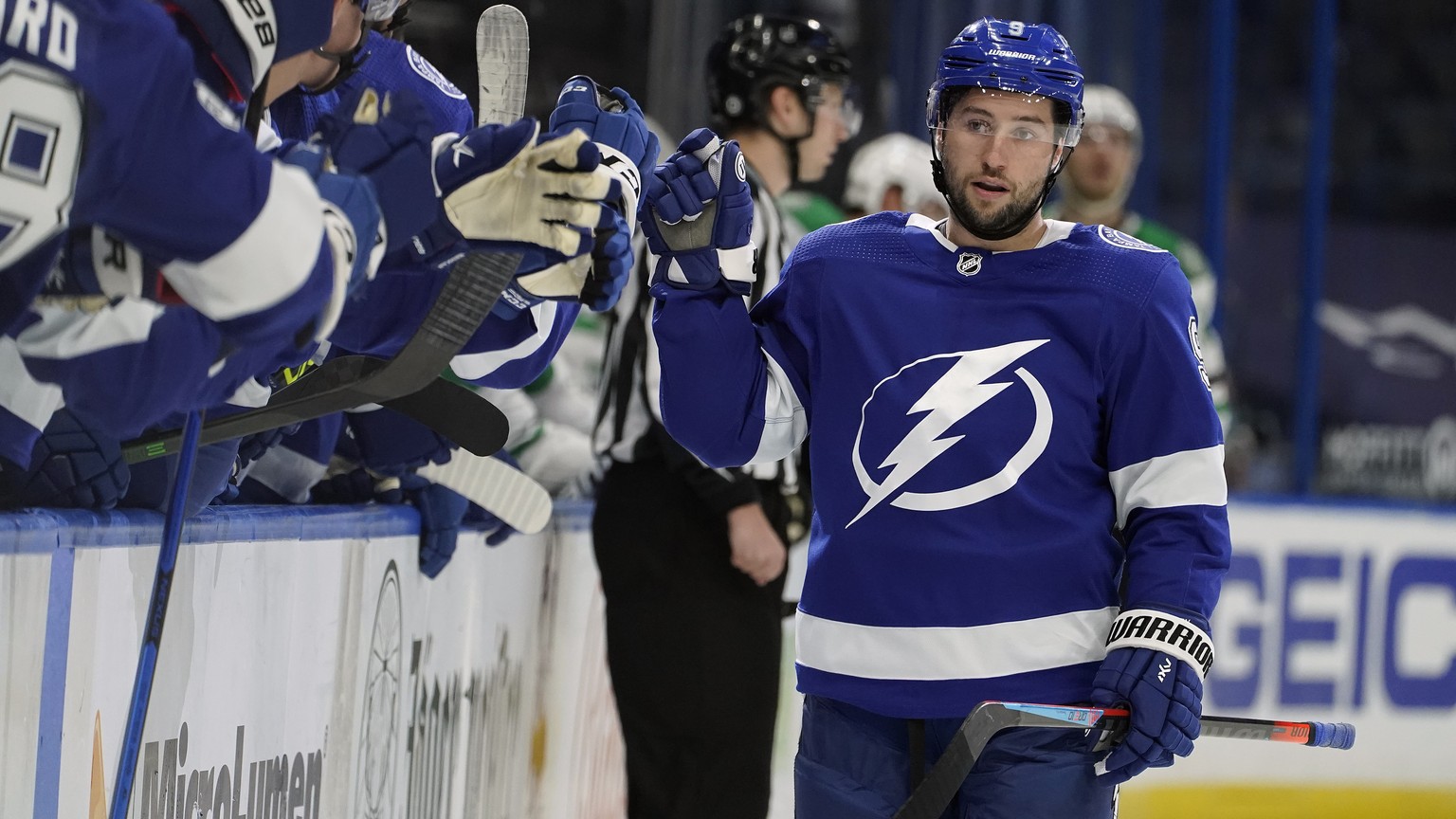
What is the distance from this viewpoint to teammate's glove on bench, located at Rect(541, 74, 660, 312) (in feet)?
6.19

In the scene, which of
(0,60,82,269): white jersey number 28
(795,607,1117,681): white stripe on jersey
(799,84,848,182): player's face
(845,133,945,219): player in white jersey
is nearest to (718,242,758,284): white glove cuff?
(795,607,1117,681): white stripe on jersey

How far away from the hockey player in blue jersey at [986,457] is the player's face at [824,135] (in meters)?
1.26

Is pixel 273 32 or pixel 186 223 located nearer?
pixel 186 223

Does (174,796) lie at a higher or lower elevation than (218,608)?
lower

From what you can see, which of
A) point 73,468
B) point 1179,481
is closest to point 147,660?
point 73,468

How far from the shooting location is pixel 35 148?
4.31 ft

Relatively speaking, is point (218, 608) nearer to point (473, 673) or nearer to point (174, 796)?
point (174, 796)


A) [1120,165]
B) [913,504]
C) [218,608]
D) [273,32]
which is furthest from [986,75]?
[1120,165]

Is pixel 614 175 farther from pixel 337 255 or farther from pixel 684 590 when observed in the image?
pixel 684 590

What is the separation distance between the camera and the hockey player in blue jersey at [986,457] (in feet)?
6.81

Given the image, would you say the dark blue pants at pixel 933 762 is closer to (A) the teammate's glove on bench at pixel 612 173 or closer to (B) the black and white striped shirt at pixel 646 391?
(A) the teammate's glove on bench at pixel 612 173

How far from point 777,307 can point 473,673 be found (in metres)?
1.24

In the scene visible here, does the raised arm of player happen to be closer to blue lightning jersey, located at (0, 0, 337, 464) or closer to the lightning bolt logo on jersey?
the lightning bolt logo on jersey

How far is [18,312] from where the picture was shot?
1.47m
